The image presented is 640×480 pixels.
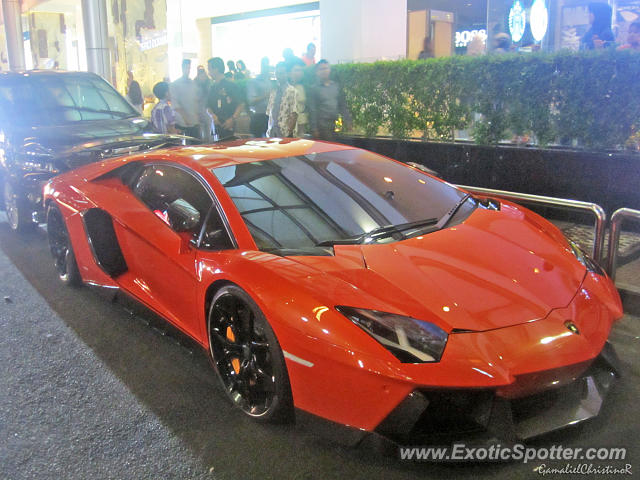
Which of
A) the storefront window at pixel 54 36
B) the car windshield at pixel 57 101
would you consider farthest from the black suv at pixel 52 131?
the storefront window at pixel 54 36

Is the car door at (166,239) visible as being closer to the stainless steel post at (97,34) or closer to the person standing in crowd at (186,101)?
the person standing in crowd at (186,101)

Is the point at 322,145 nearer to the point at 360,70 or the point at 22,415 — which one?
the point at 22,415

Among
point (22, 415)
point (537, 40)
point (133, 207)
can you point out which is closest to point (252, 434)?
point (22, 415)

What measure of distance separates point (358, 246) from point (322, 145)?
128 centimetres

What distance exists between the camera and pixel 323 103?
7.62 metres

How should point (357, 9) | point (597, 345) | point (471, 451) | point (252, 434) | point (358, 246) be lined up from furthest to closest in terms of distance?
point (357, 9) → point (358, 246) → point (252, 434) → point (597, 345) → point (471, 451)

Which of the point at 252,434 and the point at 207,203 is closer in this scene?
the point at 252,434

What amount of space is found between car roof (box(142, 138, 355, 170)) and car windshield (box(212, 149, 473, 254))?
0.08m

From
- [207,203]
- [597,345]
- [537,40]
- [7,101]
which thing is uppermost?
[537,40]

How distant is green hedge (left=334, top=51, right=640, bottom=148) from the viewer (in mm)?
6484

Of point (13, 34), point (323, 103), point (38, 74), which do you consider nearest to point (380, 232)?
point (323, 103)

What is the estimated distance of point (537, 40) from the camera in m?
10.3

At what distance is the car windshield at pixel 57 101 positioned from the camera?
23.1ft

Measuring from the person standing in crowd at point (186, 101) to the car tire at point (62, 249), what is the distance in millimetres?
4406
